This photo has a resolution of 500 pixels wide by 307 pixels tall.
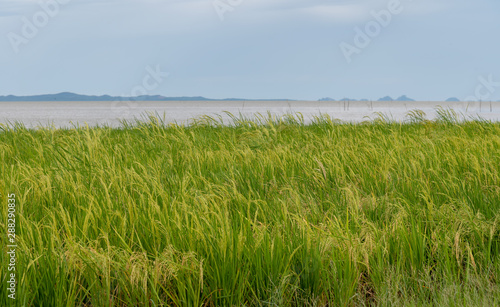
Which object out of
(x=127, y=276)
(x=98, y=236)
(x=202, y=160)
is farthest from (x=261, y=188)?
(x=127, y=276)

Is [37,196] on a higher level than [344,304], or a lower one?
higher

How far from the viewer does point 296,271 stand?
101 inches

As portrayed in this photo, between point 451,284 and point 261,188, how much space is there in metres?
1.71

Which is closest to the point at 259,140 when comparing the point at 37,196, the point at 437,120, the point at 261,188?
the point at 261,188

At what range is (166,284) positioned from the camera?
2.45 m

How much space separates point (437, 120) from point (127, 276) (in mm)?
8042

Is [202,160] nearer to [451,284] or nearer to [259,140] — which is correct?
[259,140]

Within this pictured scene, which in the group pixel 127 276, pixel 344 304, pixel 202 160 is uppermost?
pixel 202 160

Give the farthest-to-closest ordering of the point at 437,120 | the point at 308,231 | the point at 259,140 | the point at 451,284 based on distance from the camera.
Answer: the point at 437,120
the point at 259,140
the point at 308,231
the point at 451,284

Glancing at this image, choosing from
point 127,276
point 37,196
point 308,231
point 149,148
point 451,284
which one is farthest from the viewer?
point 149,148

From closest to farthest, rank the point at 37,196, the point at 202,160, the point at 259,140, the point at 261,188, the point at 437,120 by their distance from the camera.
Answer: the point at 37,196, the point at 261,188, the point at 202,160, the point at 259,140, the point at 437,120

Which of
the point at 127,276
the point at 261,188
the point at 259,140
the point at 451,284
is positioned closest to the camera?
the point at 127,276

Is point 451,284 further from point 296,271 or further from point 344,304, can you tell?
point 296,271

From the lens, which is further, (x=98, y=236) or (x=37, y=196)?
(x=37, y=196)
